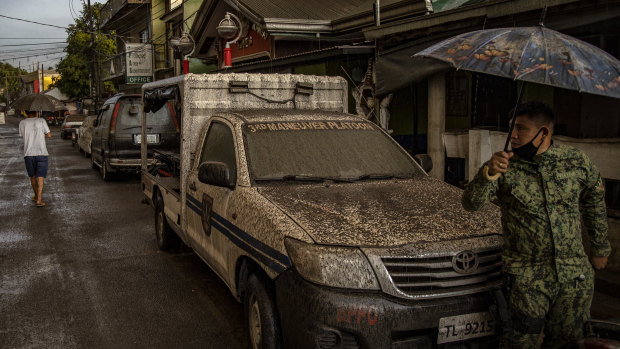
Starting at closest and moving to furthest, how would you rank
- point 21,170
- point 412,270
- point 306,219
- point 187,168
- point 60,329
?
point 412,270, point 306,219, point 60,329, point 187,168, point 21,170

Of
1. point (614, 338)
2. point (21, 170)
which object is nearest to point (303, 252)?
point (614, 338)

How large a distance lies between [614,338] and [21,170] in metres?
17.2

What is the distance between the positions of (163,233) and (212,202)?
8.65 ft

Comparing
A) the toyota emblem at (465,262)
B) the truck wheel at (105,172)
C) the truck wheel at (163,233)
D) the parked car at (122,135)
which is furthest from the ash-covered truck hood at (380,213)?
the truck wheel at (105,172)

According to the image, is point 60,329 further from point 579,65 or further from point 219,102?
point 579,65

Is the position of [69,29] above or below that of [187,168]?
above

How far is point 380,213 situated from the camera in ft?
12.5

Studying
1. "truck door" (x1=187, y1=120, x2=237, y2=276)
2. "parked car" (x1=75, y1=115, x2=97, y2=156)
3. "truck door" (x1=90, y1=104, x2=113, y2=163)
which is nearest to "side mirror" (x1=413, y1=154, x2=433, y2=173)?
"truck door" (x1=187, y1=120, x2=237, y2=276)

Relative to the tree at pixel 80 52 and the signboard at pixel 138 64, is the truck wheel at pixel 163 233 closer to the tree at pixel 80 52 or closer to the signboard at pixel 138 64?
the signboard at pixel 138 64

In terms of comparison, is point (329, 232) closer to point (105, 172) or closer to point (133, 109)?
point (133, 109)

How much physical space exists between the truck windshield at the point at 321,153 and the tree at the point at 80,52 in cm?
3679

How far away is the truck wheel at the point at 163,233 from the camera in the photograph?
23.5 ft

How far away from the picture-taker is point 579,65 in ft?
9.64

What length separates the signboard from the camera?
28.2m
